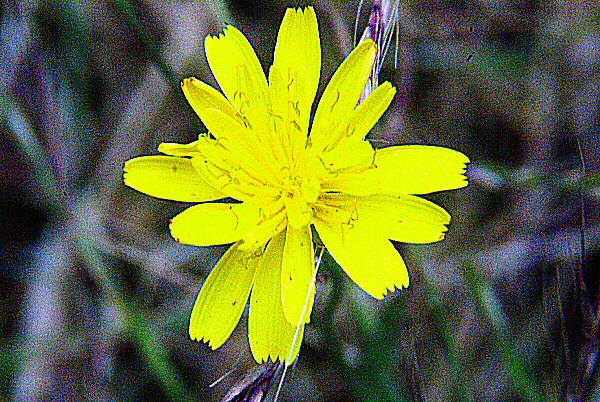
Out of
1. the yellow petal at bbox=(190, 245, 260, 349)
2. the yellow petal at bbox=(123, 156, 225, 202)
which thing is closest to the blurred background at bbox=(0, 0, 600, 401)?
the yellow petal at bbox=(190, 245, 260, 349)

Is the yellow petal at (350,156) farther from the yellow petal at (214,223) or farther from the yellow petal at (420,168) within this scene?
the yellow petal at (214,223)

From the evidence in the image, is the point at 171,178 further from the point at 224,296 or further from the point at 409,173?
the point at 409,173

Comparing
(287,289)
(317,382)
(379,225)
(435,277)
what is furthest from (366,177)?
(317,382)

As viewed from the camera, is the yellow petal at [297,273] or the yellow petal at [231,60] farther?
the yellow petal at [231,60]

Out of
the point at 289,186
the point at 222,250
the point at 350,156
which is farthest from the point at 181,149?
the point at 222,250

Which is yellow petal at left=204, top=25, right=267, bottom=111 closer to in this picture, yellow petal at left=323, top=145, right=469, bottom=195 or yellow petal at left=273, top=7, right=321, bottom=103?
yellow petal at left=273, top=7, right=321, bottom=103

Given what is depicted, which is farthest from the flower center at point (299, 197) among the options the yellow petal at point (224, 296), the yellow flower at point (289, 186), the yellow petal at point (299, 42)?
the yellow petal at point (299, 42)

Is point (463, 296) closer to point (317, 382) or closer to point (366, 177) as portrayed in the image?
point (317, 382)
